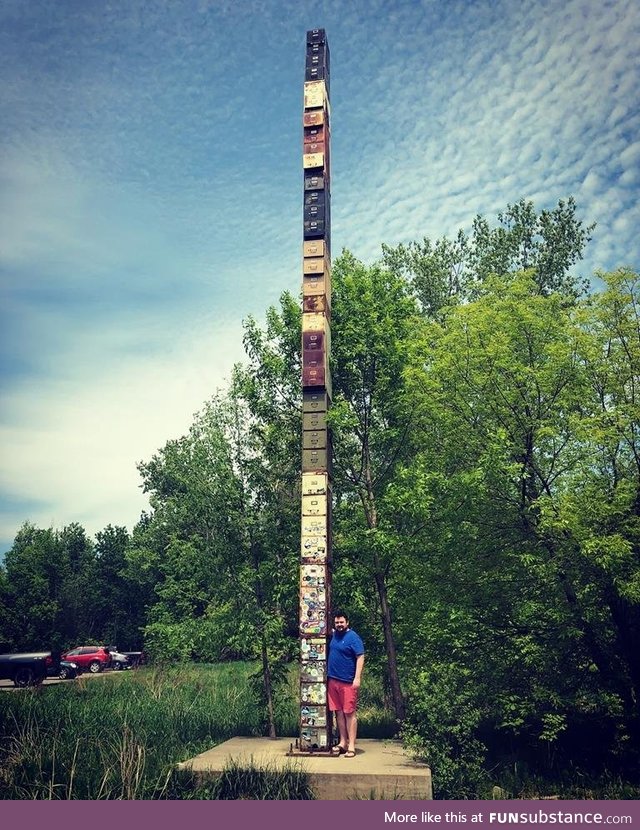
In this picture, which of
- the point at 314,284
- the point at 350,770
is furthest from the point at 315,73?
the point at 350,770

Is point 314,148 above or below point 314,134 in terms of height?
below

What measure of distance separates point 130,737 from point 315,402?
5.07 meters

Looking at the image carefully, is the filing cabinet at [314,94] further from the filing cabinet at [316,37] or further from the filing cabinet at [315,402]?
the filing cabinet at [315,402]

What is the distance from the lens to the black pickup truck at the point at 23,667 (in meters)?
21.4

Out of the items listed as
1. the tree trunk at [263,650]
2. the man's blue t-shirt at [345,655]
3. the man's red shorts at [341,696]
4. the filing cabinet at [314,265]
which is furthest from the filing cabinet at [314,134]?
the man's red shorts at [341,696]

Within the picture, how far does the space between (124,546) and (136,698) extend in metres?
34.3

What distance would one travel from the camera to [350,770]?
6770 millimetres

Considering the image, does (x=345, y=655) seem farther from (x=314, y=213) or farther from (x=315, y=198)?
(x=315, y=198)

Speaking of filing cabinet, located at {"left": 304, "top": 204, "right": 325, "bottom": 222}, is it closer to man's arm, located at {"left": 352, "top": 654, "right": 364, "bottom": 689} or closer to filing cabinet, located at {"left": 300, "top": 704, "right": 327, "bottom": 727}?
man's arm, located at {"left": 352, "top": 654, "right": 364, "bottom": 689}

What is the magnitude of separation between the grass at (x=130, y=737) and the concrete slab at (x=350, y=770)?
0.20 metres

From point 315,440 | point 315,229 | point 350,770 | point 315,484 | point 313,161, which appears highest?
point 313,161

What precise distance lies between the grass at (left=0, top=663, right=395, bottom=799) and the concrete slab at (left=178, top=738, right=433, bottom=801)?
20cm

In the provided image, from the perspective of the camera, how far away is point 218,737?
33.0ft
